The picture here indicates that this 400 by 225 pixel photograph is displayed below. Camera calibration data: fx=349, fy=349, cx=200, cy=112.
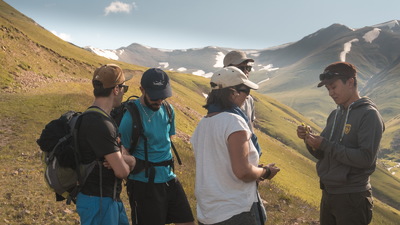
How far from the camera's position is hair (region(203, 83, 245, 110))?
200 inches

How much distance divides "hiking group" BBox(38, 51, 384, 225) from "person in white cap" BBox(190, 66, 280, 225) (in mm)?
14

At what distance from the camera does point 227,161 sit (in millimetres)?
4926

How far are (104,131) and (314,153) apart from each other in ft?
14.0

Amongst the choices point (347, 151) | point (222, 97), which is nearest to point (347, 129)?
point (347, 151)

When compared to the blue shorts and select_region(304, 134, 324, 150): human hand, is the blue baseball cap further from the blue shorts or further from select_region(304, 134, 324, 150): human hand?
select_region(304, 134, 324, 150): human hand

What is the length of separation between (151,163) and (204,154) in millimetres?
1596

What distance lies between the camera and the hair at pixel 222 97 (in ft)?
16.7

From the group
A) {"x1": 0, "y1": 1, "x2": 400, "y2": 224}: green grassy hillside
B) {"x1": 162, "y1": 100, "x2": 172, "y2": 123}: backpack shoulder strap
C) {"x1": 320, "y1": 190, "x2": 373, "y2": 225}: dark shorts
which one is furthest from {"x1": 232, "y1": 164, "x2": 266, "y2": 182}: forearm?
{"x1": 0, "y1": 1, "x2": 400, "y2": 224}: green grassy hillside

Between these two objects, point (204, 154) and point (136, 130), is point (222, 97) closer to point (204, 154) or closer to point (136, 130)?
point (204, 154)

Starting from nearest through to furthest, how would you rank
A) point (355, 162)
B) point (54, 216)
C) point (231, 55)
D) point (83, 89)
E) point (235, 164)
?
point (235, 164), point (355, 162), point (231, 55), point (54, 216), point (83, 89)

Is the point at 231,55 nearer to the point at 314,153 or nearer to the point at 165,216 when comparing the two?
the point at 314,153

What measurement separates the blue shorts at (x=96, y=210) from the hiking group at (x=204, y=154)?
0.05ft

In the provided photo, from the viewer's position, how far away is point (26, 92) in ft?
96.6

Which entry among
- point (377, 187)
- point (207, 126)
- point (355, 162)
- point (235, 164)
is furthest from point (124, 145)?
Result: point (377, 187)
